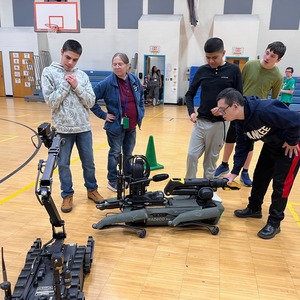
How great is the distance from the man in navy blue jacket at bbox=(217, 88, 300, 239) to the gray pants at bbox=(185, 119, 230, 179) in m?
0.37

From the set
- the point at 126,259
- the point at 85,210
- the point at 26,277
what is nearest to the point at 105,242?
the point at 126,259

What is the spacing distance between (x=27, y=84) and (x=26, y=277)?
14.1 meters

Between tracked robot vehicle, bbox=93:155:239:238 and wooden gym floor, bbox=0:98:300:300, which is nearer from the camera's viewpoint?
wooden gym floor, bbox=0:98:300:300

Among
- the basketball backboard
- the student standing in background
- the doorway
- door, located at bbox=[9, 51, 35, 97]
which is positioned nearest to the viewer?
the student standing in background

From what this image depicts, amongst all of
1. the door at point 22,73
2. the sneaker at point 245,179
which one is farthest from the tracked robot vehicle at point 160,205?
the door at point 22,73

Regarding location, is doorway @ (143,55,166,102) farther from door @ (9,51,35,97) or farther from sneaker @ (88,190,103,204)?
sneaker @ (88,190,103,204)

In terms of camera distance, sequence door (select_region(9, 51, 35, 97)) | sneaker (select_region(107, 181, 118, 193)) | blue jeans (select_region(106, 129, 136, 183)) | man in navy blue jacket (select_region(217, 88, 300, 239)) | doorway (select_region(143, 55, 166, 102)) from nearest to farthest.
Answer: man in navy blue jacket (select_region(217, 88, 300, 239)), blue jeans (select_region(106, 129, 136, 183)), sneaker (select_region(107, 181, 118, 193)), doorway (select_region(143, 55, 166, 102)), door (select_region(9, 51, 35, 97))

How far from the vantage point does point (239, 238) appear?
9.00 feet

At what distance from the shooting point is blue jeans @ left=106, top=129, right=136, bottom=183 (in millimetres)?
3482

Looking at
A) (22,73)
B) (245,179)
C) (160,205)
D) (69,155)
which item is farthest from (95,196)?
(22,73)

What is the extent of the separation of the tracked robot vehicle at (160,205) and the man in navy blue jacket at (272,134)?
31 cm

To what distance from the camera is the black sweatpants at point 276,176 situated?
2.61 metres

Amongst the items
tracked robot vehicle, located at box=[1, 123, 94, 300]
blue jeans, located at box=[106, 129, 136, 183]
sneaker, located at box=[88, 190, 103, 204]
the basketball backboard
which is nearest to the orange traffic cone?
blue jeans, located at box=[106, 129, 136, 183]

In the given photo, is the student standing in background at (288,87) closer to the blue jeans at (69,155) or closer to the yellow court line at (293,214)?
the yellow court line at (293,214)
